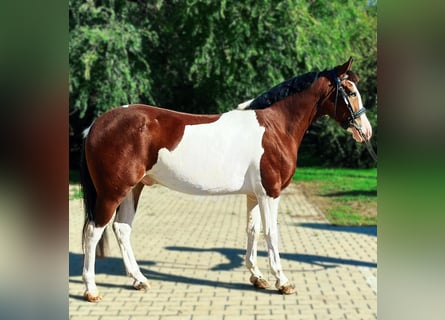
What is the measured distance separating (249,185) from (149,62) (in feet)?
35.2

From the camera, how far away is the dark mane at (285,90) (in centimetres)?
516

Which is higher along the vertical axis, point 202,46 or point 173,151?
point 202,46

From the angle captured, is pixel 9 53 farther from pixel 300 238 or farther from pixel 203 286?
pixel 300 238

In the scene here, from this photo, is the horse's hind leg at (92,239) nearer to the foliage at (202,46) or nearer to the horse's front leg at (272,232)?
the horse's front leg at (272,232)

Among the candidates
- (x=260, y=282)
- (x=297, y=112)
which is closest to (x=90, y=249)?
(x=260, y=282)

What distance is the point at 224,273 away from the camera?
6.12 metres

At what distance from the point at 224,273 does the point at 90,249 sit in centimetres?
177

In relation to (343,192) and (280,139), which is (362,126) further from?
(343,192)

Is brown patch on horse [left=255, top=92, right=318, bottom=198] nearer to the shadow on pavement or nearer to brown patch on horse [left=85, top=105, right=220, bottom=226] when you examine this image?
brown patch on horse [left=85, top=105, right=220, bottom=226]

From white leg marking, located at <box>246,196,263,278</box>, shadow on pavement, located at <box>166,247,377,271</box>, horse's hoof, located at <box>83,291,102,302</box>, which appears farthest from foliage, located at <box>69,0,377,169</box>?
horse's hoof, located at <box>83,291,102,302</box>

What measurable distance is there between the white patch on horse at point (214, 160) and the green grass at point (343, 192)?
492 cm

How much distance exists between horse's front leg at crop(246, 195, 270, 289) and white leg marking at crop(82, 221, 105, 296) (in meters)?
1.48

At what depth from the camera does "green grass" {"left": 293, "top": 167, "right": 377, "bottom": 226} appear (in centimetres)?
1026

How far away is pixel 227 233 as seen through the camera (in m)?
8.71
